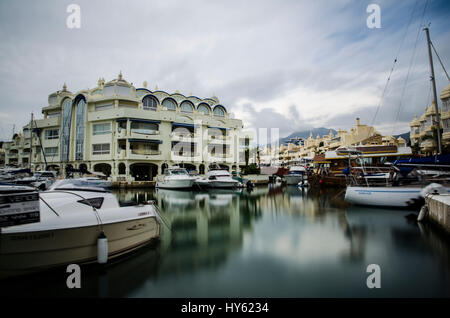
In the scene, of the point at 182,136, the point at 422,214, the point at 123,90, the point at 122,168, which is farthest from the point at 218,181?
the point at 123,90

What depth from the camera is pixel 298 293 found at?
4.55 m

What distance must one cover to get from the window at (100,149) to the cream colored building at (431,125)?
120 ft

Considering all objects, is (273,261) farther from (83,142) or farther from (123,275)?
(83,142)

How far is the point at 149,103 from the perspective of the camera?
35281 mm

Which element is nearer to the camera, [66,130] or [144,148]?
[144,148]

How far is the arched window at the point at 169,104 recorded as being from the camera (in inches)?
1446

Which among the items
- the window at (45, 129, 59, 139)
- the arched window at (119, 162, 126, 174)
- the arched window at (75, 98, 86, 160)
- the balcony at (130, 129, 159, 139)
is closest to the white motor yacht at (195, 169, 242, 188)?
the balcony at (130, 129, 159, 139)

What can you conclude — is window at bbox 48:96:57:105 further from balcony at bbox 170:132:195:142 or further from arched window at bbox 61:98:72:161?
balcony at bbox 170:132:195:142

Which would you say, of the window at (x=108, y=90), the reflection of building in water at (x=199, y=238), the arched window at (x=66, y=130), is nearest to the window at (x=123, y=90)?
the window at (x=108, y=90)

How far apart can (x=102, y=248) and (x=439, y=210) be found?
11341mm

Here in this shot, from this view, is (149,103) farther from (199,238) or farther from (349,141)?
(349,141)

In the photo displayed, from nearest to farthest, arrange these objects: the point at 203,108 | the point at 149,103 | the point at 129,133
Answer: the point at 129,133 → the point at 149,103 → the point at 203,108

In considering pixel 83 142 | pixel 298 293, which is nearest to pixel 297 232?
pixel 298 293

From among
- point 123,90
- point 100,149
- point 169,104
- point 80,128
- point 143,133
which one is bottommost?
point 100,149
